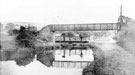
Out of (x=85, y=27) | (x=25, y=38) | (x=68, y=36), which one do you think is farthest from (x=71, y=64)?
(x=25, y=38)

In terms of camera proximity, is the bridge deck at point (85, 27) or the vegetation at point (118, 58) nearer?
the vegetation at point (118, 58)

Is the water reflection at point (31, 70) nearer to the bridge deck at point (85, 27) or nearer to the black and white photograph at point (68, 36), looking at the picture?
the black and white photograph at point (68, 36)

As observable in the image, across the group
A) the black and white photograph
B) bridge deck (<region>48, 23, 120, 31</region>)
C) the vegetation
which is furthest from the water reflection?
bridge deck (<region>48, 23, 120, 31</region>)

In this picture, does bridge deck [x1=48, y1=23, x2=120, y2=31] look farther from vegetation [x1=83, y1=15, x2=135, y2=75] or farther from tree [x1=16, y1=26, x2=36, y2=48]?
tree [x1=16, y1=26, x2=36, y2=48]

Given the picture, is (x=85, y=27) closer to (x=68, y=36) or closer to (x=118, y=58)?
(x=68, y=36)

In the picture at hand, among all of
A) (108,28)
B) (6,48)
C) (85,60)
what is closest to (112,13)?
(108,28)

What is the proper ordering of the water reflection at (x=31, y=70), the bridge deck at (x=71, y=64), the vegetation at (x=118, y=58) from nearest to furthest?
the vegetation at (x=118, y=58) < the water reflection at (x=31, y=70) < the bridge deck at (x=71, y=64)

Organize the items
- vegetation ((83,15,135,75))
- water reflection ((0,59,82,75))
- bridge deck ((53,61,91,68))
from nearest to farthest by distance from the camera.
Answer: vegetation ((83,15,135,75)) < water reflection ((0,59,82,75)) < bridge deck ((53,61,91,68))

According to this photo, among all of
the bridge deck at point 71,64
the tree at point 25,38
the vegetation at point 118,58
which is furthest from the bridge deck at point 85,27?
the bridge deck at point 71,64
